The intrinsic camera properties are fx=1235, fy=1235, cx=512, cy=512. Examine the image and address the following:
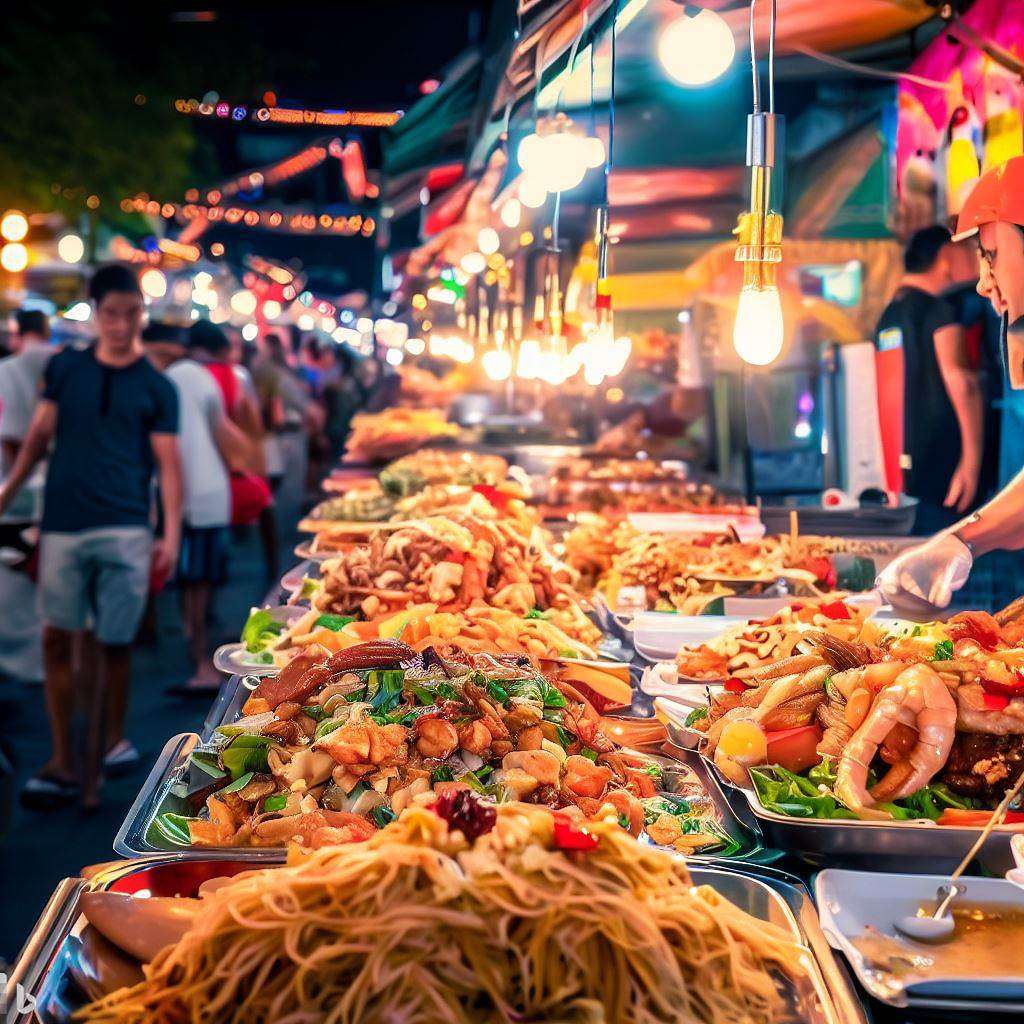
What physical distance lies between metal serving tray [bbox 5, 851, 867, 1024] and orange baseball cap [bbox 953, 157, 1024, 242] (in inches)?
85.5

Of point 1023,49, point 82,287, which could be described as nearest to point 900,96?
point 1023,49

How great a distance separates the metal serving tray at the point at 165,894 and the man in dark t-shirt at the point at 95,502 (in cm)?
380

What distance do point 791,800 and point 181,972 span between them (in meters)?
1.23

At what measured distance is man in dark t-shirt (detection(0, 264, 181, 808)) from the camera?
18.1 ft

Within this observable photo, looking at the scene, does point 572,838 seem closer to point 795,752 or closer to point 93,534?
point 795,752

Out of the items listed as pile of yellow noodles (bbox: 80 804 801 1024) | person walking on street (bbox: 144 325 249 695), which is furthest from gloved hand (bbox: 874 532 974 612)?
person walking on street (bbox: 144 325 249 695)

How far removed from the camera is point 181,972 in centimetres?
158

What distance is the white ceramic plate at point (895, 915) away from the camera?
1.65m

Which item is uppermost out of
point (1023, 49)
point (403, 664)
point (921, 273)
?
point (1023, 49)

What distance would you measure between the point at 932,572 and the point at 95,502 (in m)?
3.61

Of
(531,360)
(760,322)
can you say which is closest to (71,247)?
(531,360)

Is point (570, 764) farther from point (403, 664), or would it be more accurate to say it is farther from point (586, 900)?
point (586, 900)

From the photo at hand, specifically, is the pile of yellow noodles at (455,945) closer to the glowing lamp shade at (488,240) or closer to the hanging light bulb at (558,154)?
the hanging light bulb at (558,154)

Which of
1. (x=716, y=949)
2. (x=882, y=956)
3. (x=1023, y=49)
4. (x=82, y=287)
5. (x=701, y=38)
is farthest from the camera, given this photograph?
(x=82, y=287)
